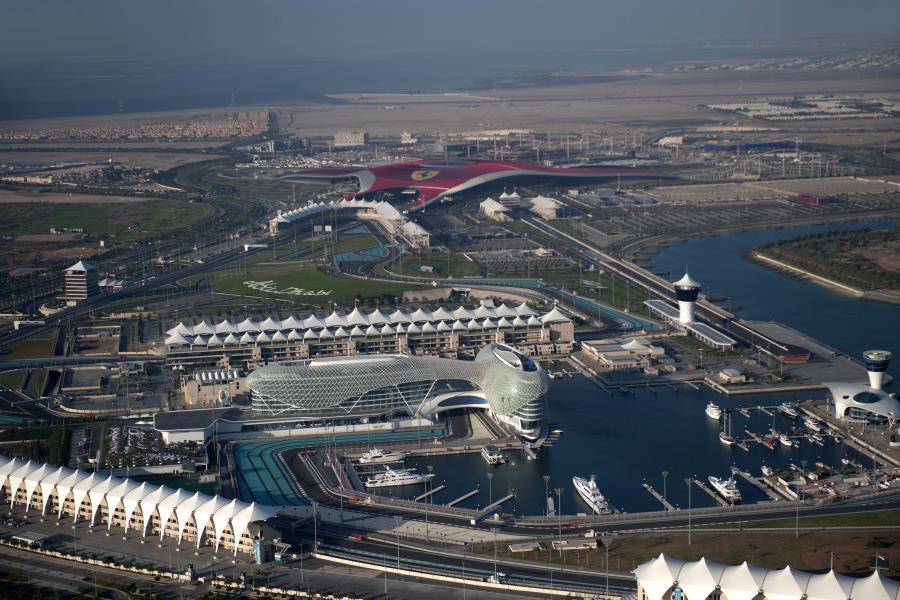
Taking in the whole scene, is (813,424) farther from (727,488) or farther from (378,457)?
(378,457)

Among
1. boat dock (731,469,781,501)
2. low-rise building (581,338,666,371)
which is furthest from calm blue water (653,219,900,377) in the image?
boat dock (731,469,781,501)

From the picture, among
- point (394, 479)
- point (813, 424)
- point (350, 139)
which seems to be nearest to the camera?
point (394, 479)

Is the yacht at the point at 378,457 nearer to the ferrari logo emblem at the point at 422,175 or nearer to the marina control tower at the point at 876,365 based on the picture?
the marina control tower at the point at 876,365

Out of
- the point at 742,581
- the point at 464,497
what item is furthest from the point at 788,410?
the point at 742,581

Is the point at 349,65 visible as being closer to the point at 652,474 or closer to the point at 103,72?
the point at 103,72

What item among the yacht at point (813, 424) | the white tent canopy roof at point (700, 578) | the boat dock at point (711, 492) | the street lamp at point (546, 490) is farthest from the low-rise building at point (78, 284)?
the white tent canopy roof at point (700, 578)
